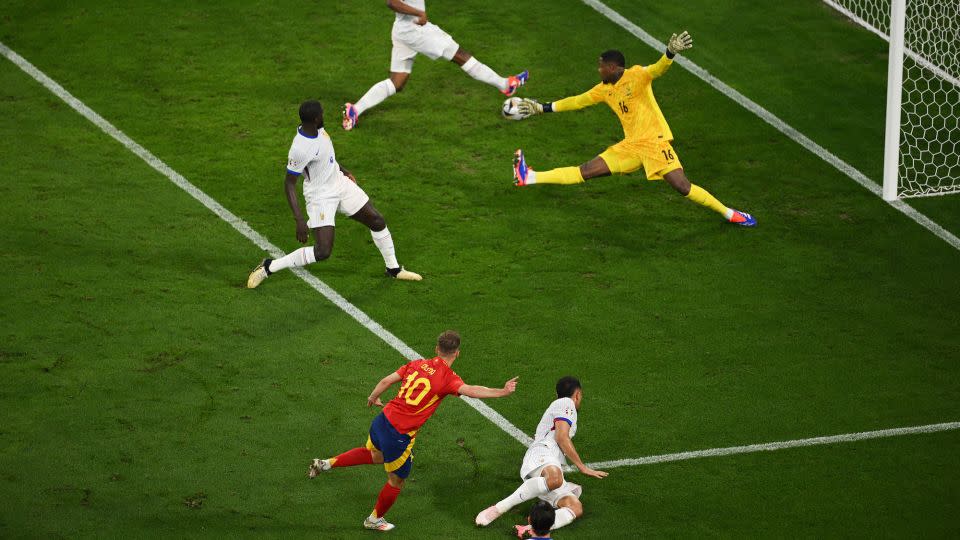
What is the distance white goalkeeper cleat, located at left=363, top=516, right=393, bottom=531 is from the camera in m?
10.2

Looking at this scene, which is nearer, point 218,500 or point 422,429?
point 218,500

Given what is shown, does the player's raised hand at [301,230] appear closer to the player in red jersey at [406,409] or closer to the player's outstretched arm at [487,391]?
the player in red jersey at [406,409]

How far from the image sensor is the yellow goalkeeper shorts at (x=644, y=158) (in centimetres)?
1416

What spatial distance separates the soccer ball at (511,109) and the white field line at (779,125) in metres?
2.81

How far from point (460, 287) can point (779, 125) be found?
17.4 feet

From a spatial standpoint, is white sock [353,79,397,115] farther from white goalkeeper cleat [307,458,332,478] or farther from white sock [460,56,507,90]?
white goalkeeper cleat [307,458,332,478]

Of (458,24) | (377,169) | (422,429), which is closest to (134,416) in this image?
(422,429)

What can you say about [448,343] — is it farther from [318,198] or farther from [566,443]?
[318,198]

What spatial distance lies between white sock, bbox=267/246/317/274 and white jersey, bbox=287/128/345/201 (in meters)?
0.52

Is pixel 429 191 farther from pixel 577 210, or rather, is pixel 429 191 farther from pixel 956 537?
pixel 956 537

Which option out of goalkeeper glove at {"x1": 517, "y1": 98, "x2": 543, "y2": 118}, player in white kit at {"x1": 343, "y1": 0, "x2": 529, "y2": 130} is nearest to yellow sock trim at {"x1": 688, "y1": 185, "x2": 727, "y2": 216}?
goalkeeper glove at {"x1": 517, "y1": 98, "x2": 543, "y2": 118}

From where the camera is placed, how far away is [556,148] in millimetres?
15875

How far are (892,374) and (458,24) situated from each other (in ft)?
27.3

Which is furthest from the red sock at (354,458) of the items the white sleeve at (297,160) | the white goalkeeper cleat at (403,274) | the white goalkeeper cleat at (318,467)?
the white goalkeeper cleat at (403,274)
